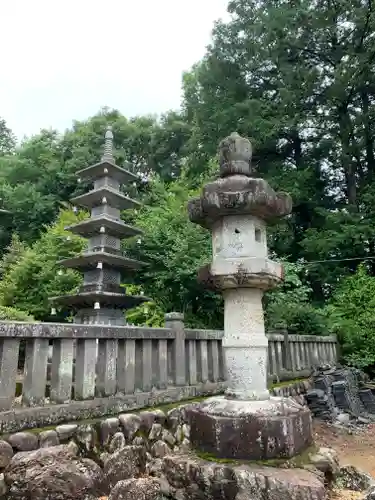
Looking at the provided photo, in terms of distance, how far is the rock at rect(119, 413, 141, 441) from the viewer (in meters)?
3.62

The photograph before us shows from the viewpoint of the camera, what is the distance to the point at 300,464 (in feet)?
8.21

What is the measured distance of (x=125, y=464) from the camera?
134 inches

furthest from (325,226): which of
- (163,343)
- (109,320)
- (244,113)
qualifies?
(163,343)

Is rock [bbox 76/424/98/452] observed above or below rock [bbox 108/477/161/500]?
above

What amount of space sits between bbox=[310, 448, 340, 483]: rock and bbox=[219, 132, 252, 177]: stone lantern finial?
81.5 inches

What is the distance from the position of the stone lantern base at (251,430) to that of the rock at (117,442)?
39.5 inches

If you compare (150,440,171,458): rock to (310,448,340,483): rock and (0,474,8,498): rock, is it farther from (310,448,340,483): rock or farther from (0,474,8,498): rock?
(310,448,340,483): rock

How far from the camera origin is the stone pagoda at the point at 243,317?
8.39 feet

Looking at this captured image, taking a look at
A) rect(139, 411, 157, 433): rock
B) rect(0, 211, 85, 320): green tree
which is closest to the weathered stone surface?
rect(139, 411, 157, 433): rock

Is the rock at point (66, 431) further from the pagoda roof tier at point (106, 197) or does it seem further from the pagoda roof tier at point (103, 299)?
the pagoda roof tier at point (106, 197)

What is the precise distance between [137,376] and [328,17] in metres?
17.8

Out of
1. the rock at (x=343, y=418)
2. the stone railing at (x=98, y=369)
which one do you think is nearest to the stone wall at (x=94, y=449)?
the stone railing at (x=98, y=369)

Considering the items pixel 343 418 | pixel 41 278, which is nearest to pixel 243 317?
pixel 343 418

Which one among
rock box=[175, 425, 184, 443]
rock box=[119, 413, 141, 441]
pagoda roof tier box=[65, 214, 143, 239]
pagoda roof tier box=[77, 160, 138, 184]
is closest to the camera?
rock box=[119, 413, 141, 441]
